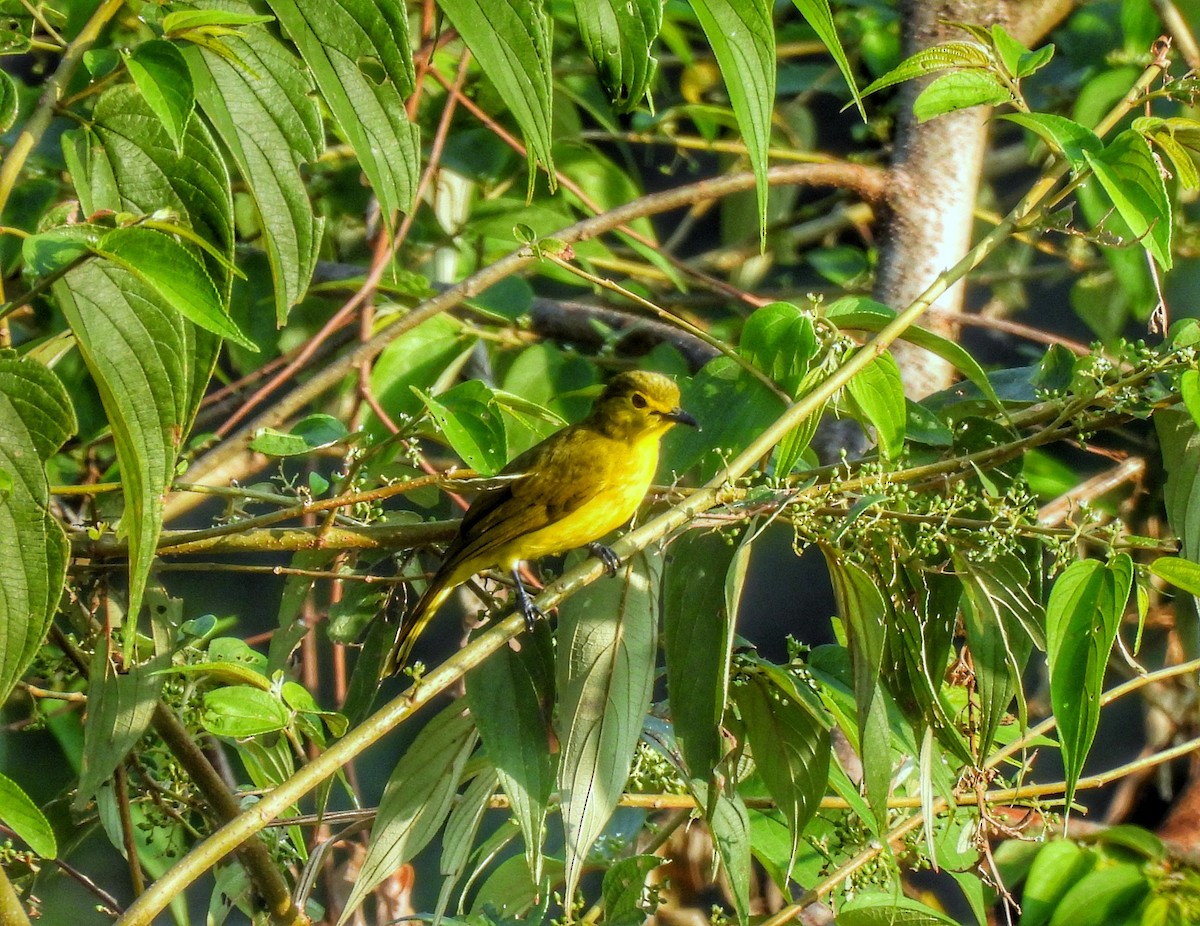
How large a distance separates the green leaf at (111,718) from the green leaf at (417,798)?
13.3 inches

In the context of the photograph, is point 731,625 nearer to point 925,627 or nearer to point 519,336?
point 925,627

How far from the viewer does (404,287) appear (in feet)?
9.41

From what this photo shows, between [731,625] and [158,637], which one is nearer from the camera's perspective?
[731,625]

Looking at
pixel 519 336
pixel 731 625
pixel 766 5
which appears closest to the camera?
pixel 766 5

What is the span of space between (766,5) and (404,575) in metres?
1.11

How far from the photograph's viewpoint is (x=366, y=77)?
4.23 feet

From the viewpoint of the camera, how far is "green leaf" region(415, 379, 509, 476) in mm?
1843

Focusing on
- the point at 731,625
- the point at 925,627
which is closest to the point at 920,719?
the point at 925,627

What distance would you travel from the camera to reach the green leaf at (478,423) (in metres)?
1.84

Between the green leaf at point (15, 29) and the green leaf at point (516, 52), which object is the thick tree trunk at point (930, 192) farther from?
the green leaf at point (15, 29)

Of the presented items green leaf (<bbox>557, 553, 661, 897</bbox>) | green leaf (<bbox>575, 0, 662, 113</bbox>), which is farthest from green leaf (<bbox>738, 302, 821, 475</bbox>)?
green leaf (<bbox>575, 0, 662, 113</bbox>)

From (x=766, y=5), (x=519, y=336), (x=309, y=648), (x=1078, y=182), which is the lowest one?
(x=309, y=648)

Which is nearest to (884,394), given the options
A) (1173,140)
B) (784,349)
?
(784,349)

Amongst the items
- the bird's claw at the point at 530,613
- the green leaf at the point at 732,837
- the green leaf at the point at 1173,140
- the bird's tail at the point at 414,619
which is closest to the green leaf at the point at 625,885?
Answer: the green leaf at the point at 732,837
